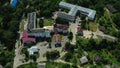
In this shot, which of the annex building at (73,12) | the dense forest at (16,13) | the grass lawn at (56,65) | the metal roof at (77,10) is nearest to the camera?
the grass lawn at (56,65)

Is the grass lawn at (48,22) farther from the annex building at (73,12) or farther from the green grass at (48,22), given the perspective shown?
the annex building at (73,12)

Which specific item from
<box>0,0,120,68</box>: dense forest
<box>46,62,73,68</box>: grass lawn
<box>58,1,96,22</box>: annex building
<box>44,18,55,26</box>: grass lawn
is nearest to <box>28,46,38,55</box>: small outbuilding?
<box>0,0,120,68</box>: dense forest

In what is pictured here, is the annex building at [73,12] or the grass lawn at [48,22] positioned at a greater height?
the annex building at [73,12]

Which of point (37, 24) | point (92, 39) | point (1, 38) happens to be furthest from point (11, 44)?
point (92, 39)

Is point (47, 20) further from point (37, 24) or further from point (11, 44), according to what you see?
point (11, 44)

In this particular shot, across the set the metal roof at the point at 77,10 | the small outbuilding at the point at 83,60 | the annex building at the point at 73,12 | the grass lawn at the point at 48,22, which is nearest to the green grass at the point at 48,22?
the grass lawn at the point at 48,22

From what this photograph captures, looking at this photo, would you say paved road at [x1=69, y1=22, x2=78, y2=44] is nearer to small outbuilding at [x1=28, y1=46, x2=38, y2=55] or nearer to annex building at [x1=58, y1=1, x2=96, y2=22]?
annex building at [x1=58, y1=1, x2=96, y2=22]

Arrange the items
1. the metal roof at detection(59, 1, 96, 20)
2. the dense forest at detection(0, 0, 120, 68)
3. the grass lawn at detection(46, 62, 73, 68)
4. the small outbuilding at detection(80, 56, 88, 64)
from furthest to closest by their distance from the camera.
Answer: the metal roof at detection(59, 1, 96, 20) < the dense forest at detection(0, 0, 120, 68) < the small outbuilding at detection(80, 56, 88, 64) < the grass lawn at detection(46, 62, 73, 68)

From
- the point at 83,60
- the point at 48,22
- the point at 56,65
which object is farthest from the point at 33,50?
the point at 83,60
